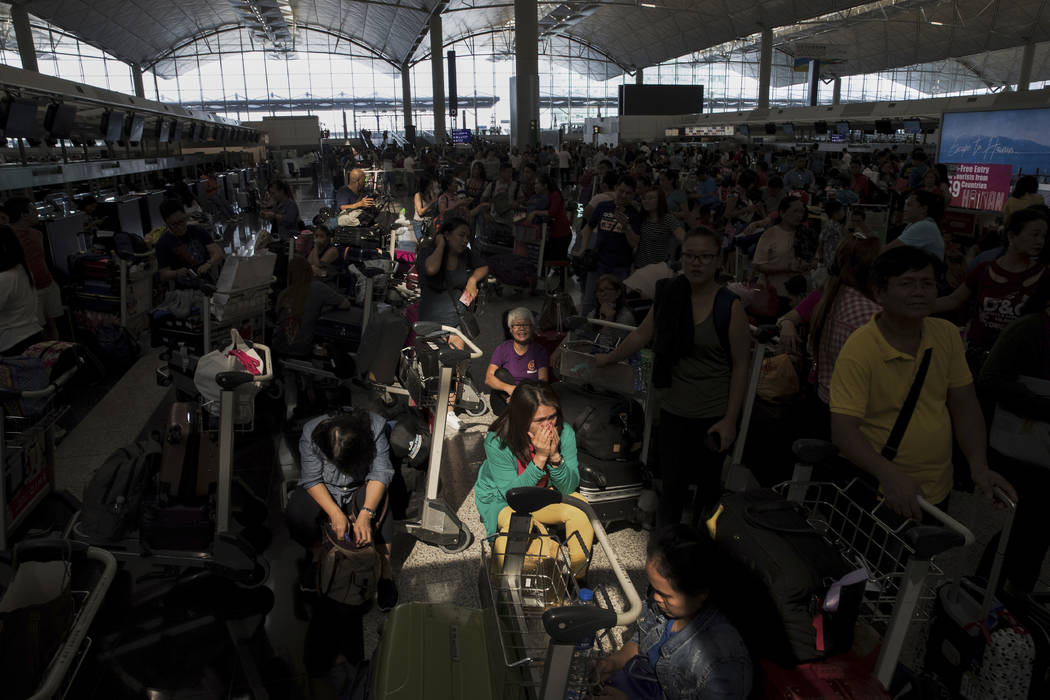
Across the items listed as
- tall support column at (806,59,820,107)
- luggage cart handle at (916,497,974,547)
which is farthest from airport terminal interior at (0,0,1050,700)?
tall support column at (806,59,820,107)

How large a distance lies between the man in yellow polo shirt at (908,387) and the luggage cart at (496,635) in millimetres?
928

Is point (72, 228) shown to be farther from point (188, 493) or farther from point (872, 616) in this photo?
point (872, 616)

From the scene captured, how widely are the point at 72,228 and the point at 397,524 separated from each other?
5.50 meters

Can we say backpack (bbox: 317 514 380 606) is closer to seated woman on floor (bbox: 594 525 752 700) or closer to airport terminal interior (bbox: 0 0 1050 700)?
airport terminal interior (bbox: 0 0 1050 700)

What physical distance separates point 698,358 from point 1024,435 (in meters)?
1.24

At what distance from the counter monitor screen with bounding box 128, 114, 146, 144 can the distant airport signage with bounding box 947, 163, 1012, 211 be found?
1607cm

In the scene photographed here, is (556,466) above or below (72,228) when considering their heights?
below

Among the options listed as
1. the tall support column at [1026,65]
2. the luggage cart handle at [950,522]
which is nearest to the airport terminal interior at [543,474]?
the luggage cart handle at [950,522]

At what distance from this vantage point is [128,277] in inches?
262

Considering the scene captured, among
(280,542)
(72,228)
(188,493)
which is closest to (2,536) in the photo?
(188,493)

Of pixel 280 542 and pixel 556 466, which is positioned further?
pixel 280 542

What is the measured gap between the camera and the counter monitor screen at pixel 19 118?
28.7 ft

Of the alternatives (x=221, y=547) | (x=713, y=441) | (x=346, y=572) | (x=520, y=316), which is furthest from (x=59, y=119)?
(x=713, y=441)

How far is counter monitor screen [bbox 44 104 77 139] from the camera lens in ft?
33.4
